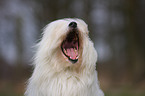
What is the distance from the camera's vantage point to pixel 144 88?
11.7m

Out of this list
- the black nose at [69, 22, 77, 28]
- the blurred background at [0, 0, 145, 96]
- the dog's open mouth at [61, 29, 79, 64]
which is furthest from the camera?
the blurred background at [0, 0, 145, 96]

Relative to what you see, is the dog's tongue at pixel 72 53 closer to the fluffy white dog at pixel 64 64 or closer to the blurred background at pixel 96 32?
the fluffy white dog at pixel 64 64

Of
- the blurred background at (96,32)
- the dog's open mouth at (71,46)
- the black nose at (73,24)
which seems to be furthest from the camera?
the blurred background at (96,32)

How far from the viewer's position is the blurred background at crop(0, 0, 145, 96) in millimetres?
13930

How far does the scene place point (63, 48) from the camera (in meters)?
4.23

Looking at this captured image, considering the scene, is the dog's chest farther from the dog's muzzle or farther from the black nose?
the black nose

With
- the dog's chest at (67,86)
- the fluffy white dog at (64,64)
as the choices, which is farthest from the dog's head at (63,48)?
the dog's chest at (67,86)

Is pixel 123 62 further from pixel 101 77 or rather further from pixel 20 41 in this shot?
pixel 20 41

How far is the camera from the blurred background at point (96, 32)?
13930mm

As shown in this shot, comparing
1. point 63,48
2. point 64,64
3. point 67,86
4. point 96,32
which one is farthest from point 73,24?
point 96,32

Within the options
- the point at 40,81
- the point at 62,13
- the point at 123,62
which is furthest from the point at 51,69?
the point at 123,62

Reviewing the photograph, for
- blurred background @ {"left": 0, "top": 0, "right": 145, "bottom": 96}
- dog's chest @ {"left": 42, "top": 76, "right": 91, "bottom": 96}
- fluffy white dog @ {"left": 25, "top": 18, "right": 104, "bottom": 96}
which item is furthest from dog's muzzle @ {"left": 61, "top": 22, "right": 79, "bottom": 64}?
blurred background @ {"left": 0, "top": 0, "right": 145, "bottom": 96}

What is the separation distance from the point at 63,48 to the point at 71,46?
0.20m

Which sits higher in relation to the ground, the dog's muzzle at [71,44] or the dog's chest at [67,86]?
the dog's muzzle at [71,44]
